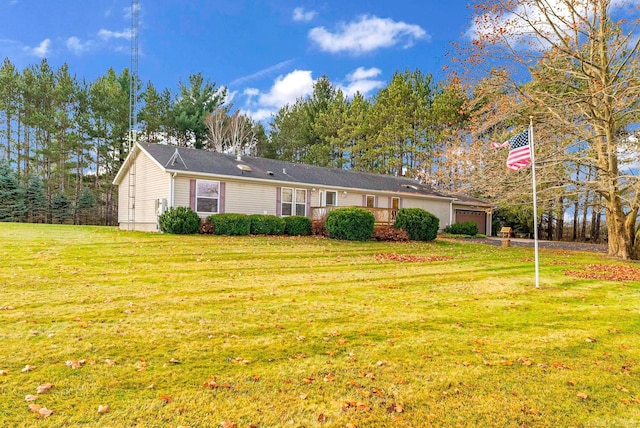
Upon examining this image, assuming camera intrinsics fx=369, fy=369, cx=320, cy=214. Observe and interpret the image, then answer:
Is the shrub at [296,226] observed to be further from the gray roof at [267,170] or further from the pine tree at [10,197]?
the pine tree at [10,197]

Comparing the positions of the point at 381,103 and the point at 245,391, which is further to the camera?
the point at 381,103

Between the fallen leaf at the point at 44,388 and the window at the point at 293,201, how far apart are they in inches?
643

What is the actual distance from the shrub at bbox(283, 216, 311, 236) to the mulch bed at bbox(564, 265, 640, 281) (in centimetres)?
1065

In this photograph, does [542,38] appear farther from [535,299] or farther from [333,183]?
[333,183]

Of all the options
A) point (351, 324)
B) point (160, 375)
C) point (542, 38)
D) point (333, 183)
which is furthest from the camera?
point (333, 183)

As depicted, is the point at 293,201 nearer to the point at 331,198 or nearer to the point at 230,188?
the point at 331,198

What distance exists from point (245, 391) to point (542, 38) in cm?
1459

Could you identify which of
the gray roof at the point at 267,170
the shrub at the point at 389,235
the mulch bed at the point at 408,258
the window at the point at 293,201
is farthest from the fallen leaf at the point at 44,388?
the window at the point at 293,201

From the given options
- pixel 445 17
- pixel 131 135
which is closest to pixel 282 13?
pixel 445 17

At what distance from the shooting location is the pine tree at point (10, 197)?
81.7ft

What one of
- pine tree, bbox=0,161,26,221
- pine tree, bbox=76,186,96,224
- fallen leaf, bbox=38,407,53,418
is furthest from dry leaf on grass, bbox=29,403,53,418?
pine tree, bbox=76,186,96,224

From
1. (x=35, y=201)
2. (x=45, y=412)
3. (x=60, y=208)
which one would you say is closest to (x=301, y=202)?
(x=45, y=412)

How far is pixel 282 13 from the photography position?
66.9ft

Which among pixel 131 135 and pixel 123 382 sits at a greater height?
pixel 131 135
